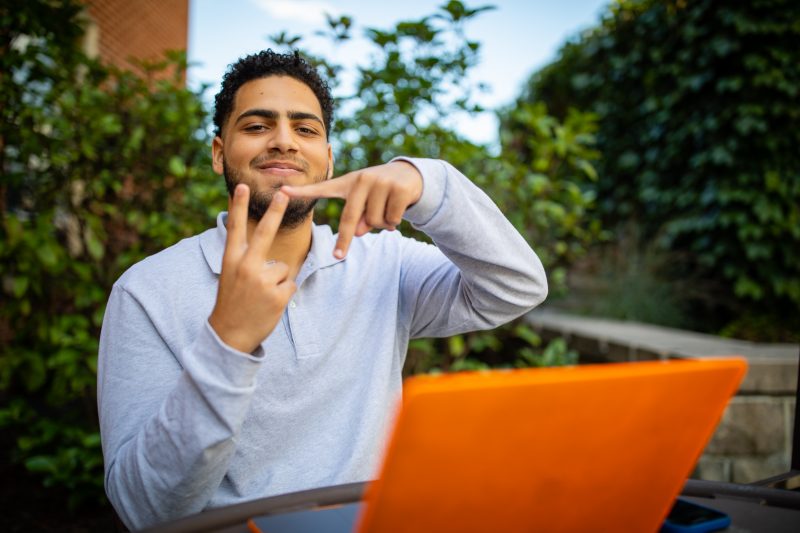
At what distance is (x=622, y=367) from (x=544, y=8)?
6.09 meters

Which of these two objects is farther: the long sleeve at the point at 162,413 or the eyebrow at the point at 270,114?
the eyebrow at the point at 270,114

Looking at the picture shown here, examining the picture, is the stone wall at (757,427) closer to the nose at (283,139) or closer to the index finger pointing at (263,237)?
the nose at (283,139)

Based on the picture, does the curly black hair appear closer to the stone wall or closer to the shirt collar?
the shirt collar

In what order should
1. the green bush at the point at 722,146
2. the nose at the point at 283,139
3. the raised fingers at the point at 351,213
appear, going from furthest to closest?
the green bush at the point at 722,146
the nose at the point at 283,139
the raised fingers at the point at 351,213

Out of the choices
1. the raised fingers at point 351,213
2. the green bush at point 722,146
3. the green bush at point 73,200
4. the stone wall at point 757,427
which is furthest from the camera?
the green bush at point 722,146

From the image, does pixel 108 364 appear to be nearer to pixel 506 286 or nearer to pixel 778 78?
pixel 506 286

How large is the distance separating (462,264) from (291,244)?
0.47m

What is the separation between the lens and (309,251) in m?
1.49

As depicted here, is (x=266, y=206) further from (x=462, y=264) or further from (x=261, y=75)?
(x=462, y=264)

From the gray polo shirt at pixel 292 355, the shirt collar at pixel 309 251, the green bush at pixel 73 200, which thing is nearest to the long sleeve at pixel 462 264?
the gray polo shirt at pixel 292 355

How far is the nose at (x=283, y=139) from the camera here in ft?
4.61

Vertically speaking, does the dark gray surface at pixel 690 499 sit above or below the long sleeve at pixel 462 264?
below

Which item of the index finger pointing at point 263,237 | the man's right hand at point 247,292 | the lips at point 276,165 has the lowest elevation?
the man's right hand at point 247,292

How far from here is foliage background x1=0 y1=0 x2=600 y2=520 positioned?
228cm
